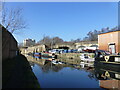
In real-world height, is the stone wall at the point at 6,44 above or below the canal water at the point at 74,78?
above

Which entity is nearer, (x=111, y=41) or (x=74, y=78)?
(x=74, y=78)

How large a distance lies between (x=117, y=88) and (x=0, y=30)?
10.3 metres

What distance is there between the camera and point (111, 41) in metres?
29.0

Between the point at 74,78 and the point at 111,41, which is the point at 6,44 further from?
the point at 111,41

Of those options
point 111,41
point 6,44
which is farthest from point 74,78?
point 111,41

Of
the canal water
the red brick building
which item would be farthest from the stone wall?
the red brick building

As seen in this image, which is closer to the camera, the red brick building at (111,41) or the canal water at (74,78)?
the canal water at (74,78)

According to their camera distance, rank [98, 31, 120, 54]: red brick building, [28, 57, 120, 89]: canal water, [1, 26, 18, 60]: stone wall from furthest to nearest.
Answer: [98, 31, 120, 54]: red brick building < [28, 57, 120, 89]: canal water < [1, 26, 18, 60]: stone wall

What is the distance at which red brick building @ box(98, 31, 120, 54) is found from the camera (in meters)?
27.4

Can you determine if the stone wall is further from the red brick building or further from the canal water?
the red brick building

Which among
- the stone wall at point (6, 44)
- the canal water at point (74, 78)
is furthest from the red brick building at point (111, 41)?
the stone wall at point (6, 44)

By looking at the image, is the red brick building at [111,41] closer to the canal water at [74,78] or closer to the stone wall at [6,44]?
the canal water at [74,78]

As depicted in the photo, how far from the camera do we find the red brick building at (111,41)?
89.9ft

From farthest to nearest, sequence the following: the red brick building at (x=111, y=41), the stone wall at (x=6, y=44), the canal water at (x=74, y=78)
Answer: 1. the red brick building at (x=111, y=41)
2. the canal water at (x=74, y=78)
3. the stone wall at (x=6, y=44)
